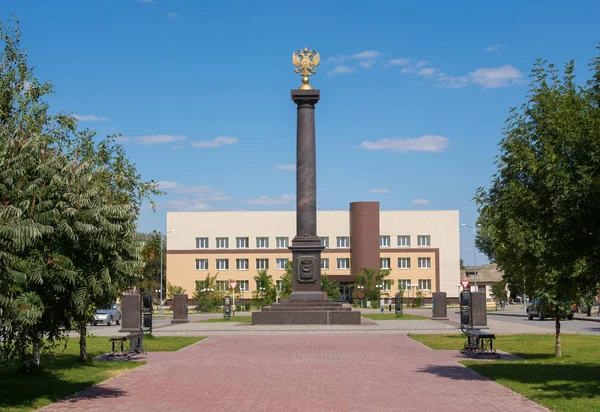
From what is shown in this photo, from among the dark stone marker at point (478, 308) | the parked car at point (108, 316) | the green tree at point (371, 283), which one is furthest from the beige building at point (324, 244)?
the dark stone marker at point (478, 308)

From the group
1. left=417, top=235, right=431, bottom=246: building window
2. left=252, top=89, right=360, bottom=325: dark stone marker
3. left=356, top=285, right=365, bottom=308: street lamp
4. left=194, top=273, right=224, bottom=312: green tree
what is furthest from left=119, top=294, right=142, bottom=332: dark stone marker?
left=417, top=235, right=431, bottom=246: building window

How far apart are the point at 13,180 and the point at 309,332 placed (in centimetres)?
2386

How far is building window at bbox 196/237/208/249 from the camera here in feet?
343

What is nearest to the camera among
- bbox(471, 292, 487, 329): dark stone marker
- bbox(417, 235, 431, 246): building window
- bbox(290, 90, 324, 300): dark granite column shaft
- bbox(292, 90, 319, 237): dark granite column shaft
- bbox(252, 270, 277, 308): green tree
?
bbox(471, 292, 487, 329): dark stone marker

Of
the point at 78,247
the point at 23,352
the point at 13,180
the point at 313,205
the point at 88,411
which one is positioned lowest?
the point at 88,411

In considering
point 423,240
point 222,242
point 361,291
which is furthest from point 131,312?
point 423,240

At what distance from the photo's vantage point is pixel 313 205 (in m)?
44.1

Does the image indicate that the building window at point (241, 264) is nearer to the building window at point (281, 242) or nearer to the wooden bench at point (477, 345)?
the building window at point (281, 242)

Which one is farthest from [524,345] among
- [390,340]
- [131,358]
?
[131,358]

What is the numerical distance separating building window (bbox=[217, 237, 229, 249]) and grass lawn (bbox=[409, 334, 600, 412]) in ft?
248

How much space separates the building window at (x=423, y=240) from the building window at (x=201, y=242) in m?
27.2

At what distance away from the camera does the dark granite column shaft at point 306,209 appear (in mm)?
42969

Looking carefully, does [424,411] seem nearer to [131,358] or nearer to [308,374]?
[308,374]

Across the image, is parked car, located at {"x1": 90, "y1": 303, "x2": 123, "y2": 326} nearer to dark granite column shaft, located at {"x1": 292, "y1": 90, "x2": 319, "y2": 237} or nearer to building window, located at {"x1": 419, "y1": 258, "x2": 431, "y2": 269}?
dark granite column shaft, located at {"x1": 292, "y1": 90, "x2": 319, "y2": 237}
